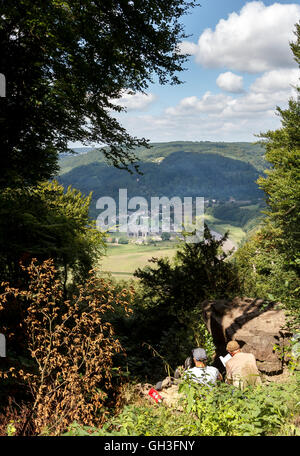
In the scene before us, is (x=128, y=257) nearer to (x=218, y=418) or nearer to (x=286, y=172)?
(x=286, y=172)

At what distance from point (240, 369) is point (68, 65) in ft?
23.3

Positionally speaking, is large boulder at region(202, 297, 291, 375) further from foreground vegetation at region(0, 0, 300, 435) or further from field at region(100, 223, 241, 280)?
field at region(100, 223, 241, 280)

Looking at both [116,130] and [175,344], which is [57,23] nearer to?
[116,130]

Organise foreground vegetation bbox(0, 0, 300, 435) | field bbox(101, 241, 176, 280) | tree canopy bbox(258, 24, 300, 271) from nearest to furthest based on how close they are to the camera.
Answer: foreground vegetation bbox(0, 0, 300, 435)
tree canopy bbox(258, 24, 300, 271)
field bbox(101, 241, 176, 280)

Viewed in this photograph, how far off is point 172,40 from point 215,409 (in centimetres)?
773

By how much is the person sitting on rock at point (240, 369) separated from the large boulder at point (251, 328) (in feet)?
2.72

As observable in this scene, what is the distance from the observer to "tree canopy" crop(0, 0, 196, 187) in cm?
541

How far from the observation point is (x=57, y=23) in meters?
5.32

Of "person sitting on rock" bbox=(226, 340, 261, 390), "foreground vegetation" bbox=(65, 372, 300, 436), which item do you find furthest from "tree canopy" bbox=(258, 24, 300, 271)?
"foreground vegetation" bbox=(65, 372, 300, 436)

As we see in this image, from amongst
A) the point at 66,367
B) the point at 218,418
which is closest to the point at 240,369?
the point at 218,418

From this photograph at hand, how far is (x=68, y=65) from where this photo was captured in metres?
6.09

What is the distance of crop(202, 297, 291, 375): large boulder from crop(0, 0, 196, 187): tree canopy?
5.64 m

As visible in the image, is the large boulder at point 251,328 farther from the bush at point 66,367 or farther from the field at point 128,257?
the field at point 128,257

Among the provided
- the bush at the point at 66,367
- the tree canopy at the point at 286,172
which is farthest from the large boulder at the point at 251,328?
the tree canopy at the point at 286,172
